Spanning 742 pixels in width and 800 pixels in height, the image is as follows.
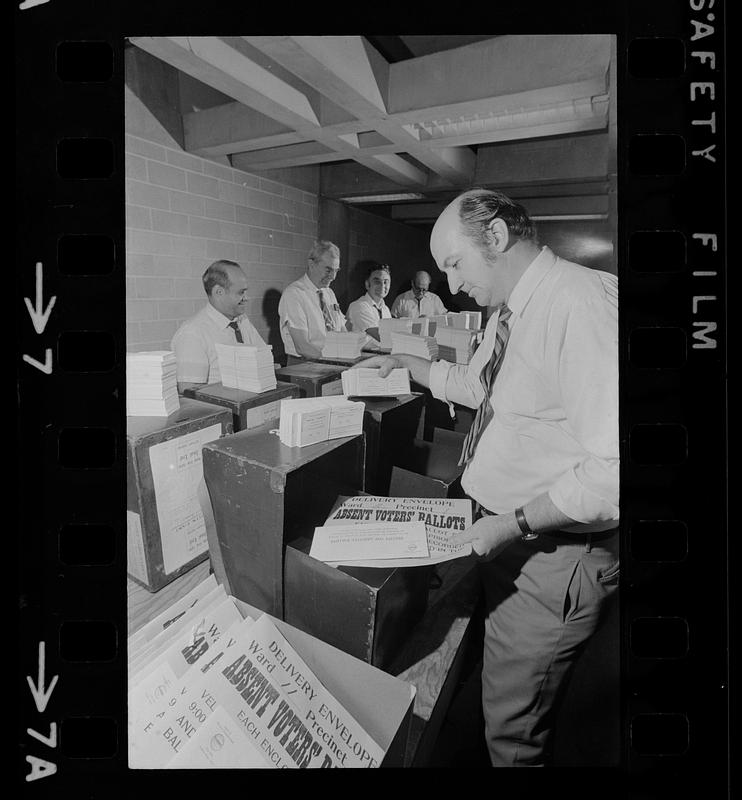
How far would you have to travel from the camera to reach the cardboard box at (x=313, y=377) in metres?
1.19

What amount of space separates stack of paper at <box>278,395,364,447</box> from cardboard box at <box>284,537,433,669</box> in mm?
233

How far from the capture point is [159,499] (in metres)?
0.94

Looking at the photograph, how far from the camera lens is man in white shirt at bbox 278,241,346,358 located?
1021mm

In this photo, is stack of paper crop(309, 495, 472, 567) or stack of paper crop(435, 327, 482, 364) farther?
stack of paper crop(435, 327, 482, 364)

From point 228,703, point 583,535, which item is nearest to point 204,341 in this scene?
point 228,703

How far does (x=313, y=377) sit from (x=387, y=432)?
267 millimetres

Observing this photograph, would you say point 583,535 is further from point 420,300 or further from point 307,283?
point 307,283

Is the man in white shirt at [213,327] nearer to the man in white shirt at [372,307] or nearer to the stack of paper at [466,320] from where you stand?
the man in white shirt at [372,307]
